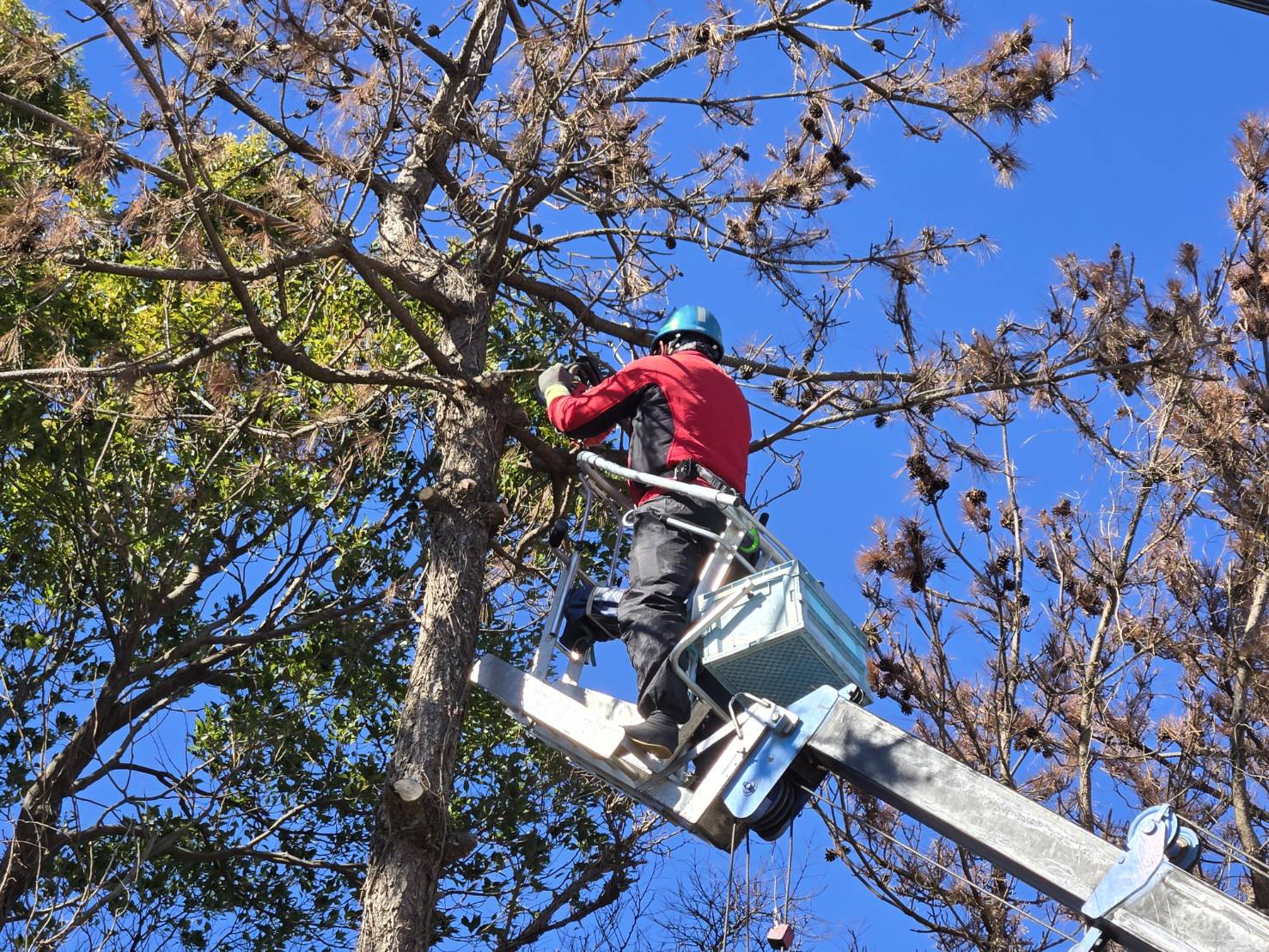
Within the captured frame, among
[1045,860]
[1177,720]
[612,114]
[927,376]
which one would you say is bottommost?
[1045,860]

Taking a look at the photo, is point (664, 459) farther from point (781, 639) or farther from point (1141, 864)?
point (1141, 864)

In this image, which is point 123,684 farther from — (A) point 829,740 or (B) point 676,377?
(A) point 829,740

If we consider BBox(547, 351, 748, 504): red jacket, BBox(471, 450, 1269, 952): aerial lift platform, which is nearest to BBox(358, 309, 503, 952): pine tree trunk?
BBox(471, 450, 1269, 952): aerial lift platform

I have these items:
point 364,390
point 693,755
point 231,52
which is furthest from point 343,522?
point 693,755

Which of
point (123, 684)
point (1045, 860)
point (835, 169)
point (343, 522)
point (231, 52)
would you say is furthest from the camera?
point (343, 522)

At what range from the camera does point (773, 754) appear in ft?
15.4

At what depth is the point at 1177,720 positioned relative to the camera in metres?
8.91

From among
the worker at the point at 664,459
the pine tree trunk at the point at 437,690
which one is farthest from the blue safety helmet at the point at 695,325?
the pine tree trunk at the point at 437,690

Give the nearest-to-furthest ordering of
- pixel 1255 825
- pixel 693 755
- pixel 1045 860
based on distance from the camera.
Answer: pixel 1045 860
pixel 693 755
pixel 1255 825

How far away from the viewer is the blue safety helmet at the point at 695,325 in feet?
20.3

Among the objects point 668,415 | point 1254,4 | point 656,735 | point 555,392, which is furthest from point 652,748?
point 1254,4

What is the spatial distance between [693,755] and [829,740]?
1.87 ft

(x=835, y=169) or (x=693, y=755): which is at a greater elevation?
(x=835, y=169)

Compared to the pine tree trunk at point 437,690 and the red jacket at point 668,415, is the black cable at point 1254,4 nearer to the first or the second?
the red jacket at point 668,415
